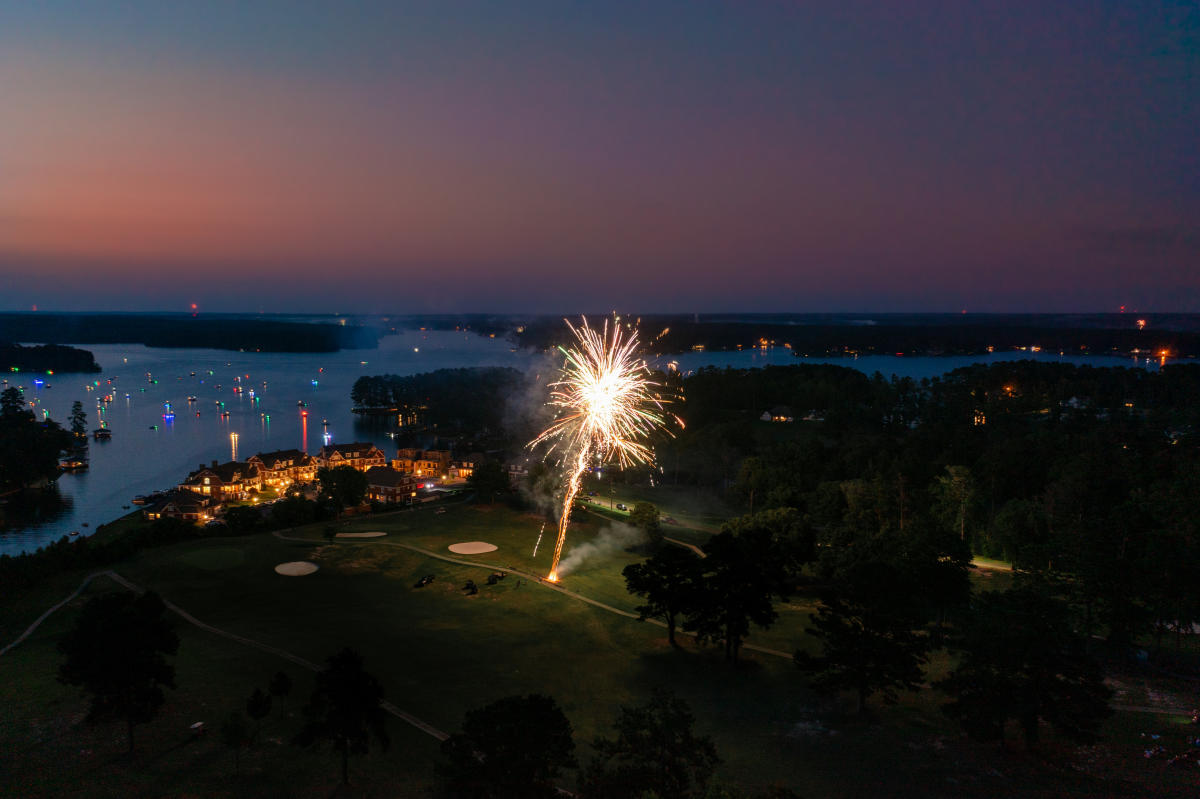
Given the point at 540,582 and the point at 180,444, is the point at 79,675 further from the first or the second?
the point at 180,444

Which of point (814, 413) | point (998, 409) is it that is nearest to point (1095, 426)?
point (998, 409)

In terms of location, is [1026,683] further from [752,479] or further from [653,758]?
[752,479]

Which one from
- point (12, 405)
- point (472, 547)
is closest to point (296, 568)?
point (472, 547)

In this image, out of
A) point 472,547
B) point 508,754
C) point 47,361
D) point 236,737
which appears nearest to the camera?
point 508,754

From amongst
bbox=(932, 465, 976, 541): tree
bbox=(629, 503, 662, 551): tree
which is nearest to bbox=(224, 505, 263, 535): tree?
bbox=(629, 503, 662, 551): tree

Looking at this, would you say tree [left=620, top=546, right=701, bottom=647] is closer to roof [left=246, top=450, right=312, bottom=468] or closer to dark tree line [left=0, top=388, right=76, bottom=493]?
roof [left=246, top=450, right=312, bottom=468]

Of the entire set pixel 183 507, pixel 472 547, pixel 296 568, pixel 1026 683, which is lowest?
pixel 183 507
